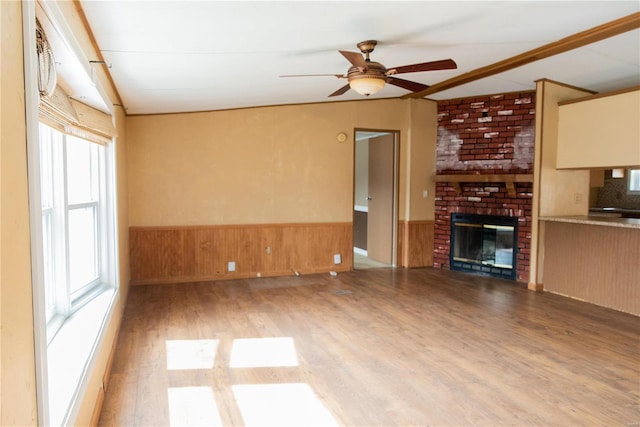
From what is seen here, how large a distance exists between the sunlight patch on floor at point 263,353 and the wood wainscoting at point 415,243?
3337mm

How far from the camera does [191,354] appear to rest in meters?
3.09

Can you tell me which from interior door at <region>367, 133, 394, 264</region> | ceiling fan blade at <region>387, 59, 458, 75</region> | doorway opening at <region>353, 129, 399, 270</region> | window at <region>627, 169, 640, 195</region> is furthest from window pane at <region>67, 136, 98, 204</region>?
window at <region>627, 169, 640, 195</region>

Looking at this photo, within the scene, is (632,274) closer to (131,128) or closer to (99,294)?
(99,294)

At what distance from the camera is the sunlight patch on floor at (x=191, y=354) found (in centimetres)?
290

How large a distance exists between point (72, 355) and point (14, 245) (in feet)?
4.41

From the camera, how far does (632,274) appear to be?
4.11 metres

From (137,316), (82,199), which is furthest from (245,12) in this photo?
(137,316)

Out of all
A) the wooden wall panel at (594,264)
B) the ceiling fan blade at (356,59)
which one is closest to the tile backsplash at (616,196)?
the wooden wall panel at (594,264)

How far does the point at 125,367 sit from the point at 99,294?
0.75 metres

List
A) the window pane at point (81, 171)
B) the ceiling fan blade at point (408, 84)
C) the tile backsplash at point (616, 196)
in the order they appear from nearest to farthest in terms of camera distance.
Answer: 1. the window pane at point (81, 171)
2. the ceiling fan blade at point (408, 84)
3. the tile backsplash at point (616, 196)

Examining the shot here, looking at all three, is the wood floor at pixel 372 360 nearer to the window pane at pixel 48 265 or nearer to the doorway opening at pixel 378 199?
the window pane at pixel 48 265

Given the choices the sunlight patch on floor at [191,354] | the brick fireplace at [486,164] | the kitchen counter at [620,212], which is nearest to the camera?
the sunlight patch on floor at [191,354]

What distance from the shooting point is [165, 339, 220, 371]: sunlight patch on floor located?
2.90m

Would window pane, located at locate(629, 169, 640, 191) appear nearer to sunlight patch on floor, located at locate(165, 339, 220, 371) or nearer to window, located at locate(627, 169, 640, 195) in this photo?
window, located at locate(627, 169, 640, 195)
